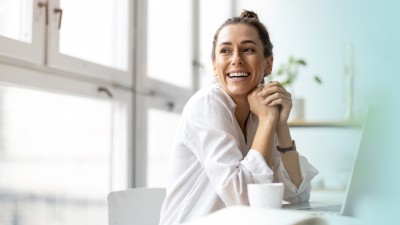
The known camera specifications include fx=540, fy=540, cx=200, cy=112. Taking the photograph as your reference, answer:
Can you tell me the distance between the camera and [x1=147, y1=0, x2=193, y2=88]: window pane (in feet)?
9.63

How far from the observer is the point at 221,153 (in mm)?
1323

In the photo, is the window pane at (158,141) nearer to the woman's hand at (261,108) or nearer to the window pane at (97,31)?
the window pane at (97,31)

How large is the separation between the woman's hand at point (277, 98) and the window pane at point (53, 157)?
37.2 inches

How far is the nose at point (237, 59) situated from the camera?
153 cm

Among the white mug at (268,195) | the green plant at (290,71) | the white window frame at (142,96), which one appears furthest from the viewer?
the green plant at (290,71)

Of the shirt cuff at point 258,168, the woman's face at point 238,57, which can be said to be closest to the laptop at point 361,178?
the shirt cuff at point 258,168

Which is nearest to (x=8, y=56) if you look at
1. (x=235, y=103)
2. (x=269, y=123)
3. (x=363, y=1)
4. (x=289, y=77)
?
(x=235, y=103)

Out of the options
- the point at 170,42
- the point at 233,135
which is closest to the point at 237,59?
the point at 233,135

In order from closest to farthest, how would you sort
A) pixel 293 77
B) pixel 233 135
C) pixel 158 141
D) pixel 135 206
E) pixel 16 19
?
pixel 233 135 → pixel 135 206 → pixel 16 19 → pixel 158 141 → pixel 293 77

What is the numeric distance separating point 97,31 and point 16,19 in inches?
22.6

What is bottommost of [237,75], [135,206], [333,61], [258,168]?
[135,206]

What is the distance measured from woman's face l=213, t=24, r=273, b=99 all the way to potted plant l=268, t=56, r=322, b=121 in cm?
160

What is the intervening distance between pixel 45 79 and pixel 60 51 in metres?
0.17

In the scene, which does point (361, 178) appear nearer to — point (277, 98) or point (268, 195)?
point (268, 195)
